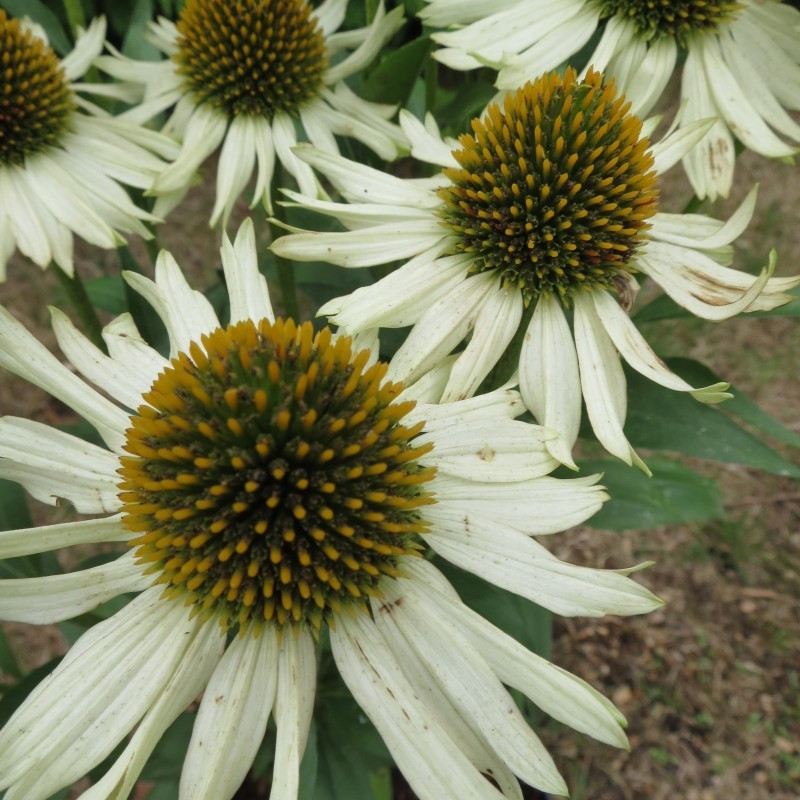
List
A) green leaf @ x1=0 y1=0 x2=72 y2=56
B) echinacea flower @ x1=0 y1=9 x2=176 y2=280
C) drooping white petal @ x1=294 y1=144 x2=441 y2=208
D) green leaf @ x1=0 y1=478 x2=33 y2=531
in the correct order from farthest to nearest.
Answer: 1. green leaf @ x1=0 y1=0 x2=72 y2=56
2. echinacea flower @ x1=0 y1=9 x2=176 y2=280
3. green leaf @ x1=0 y1=478 x2=33 y2=531
4. drooping white petal @ x1=294 y1=144 x2=441 y2=208

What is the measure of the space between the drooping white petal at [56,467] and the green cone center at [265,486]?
2.6 inches

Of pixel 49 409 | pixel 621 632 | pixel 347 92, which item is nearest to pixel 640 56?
pixel 347 92

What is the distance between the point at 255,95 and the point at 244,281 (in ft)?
1.85

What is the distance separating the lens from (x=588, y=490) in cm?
79

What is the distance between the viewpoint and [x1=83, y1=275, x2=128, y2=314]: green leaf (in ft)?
4.83

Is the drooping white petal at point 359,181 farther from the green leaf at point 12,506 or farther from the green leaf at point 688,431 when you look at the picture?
the green leaf at point 12,506

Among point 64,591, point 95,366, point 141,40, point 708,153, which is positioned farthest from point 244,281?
point 141,40

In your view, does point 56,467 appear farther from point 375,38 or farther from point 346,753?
point 375,38

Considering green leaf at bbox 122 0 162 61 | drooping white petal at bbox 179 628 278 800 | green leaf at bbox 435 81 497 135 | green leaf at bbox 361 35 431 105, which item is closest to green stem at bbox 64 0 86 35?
green leaf at bbox 122 0 162 61

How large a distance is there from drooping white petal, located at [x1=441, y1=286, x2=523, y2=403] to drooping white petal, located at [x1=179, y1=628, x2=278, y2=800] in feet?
1.15

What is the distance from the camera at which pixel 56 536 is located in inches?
28.5

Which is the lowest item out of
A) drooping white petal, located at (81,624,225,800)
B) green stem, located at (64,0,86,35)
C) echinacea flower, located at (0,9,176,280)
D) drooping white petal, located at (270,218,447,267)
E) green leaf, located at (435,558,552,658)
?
green leaf, located at (435,558,552,658)

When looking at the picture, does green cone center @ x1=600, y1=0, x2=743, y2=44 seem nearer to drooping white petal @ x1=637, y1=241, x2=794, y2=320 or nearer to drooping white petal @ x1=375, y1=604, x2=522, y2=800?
drooping white petal @ x1=637, y1=241, x2=794, y2=320

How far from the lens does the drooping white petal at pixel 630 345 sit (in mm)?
865
